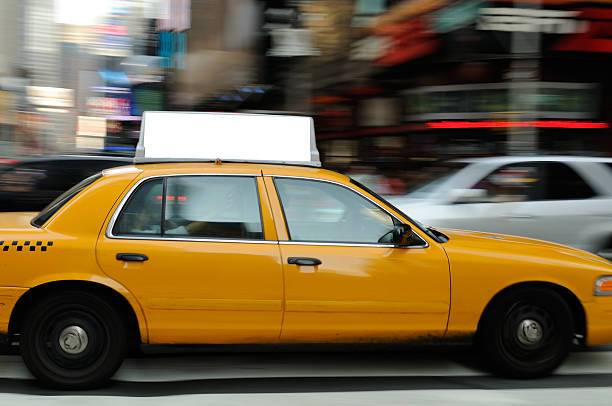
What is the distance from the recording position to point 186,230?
4.91 metres

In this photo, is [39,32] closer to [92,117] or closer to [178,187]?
[92,117]

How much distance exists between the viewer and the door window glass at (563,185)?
8.55 m

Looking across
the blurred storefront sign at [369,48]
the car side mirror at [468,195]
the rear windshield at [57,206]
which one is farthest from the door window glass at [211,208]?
the blurred storefront sign at [369,48]

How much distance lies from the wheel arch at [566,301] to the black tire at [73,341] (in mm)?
2465

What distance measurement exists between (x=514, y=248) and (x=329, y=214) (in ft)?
4.48

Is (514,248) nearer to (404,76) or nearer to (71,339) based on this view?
(71,339)

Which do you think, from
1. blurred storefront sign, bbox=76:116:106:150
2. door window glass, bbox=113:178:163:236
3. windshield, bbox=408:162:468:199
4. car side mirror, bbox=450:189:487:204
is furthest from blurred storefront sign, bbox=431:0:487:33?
blurred storefront sign, bbox=76:116:106:150

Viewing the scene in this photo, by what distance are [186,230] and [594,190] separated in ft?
18.0

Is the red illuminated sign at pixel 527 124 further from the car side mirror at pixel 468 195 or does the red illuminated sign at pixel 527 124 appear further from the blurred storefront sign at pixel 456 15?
the car side mirror at pixel 468 195

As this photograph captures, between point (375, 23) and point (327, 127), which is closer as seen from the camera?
point (375, 23)

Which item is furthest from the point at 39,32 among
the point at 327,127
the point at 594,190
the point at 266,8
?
the point at 594,190

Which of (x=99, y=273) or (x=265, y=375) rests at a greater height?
(x=99, y=273)

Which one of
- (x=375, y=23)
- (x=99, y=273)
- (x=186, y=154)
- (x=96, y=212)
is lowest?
(x=99, y=273)

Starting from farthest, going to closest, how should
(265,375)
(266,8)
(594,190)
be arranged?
(266,8), (594,190), (265,375)
